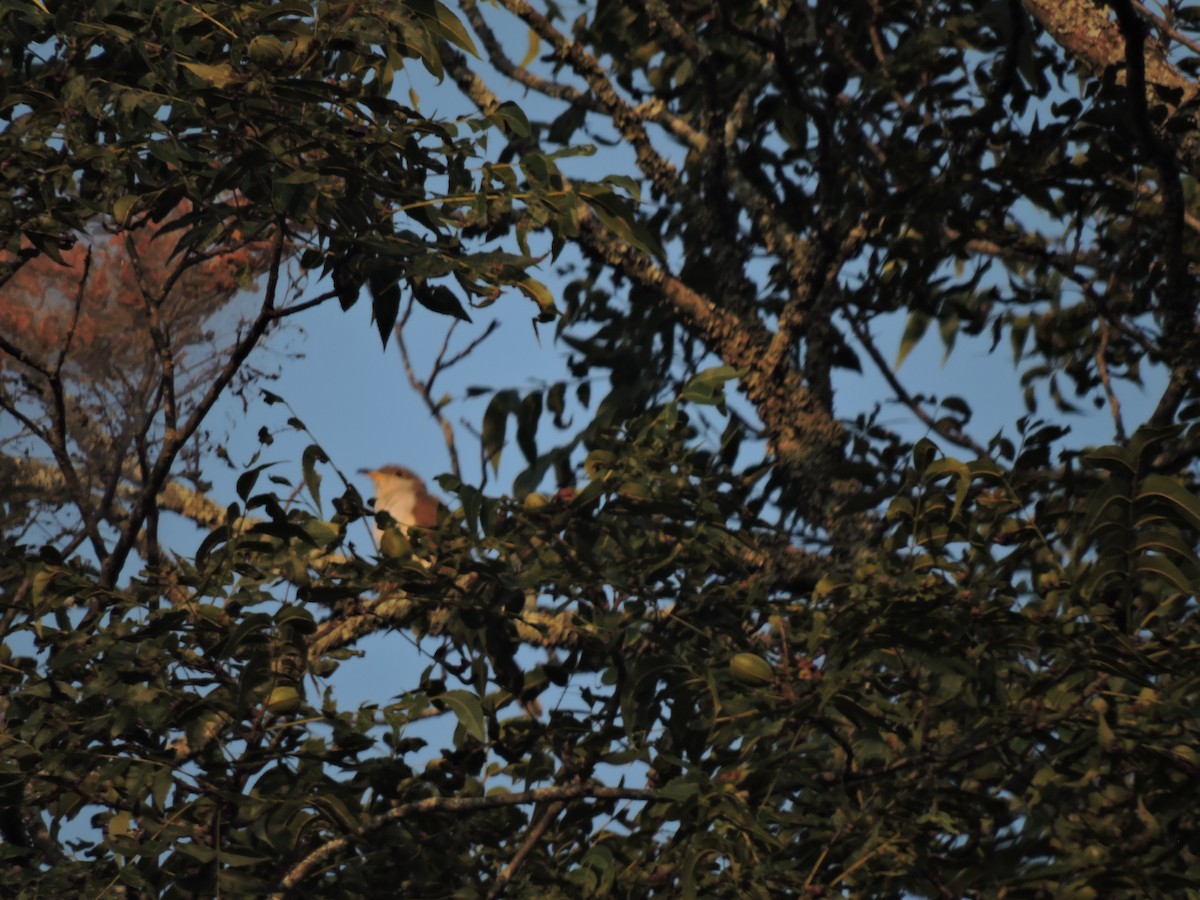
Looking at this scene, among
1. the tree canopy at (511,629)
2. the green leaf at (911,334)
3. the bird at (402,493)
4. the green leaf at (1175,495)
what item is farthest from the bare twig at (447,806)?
the bird at (402,493)

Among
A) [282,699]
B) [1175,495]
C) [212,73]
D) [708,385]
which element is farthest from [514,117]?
[1175,495]

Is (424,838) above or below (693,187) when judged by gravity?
below

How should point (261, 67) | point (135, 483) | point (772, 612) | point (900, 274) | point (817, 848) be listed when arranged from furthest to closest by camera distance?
Answer: 1. point (135, 483)
2. point (900, 274)
3. point (772, 612)
4. point (817, 848)
5. point (261, 67)

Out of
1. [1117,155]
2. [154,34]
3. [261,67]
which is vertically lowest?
[261,67]

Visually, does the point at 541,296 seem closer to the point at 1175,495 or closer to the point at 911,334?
the point at 1175,495

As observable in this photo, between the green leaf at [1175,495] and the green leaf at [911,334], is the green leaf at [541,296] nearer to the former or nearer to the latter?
the green leaf at [1175,495]

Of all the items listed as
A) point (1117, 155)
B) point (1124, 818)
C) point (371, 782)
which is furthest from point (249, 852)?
point (1117, 155)

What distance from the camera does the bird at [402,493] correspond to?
7.02 m

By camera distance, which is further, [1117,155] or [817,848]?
[1117,155]

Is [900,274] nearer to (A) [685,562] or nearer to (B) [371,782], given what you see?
(A) [685,562]

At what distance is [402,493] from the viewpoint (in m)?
7.19

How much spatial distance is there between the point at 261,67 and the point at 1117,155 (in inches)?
119

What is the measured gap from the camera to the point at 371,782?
297 cm

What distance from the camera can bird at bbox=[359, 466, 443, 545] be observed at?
702cm
